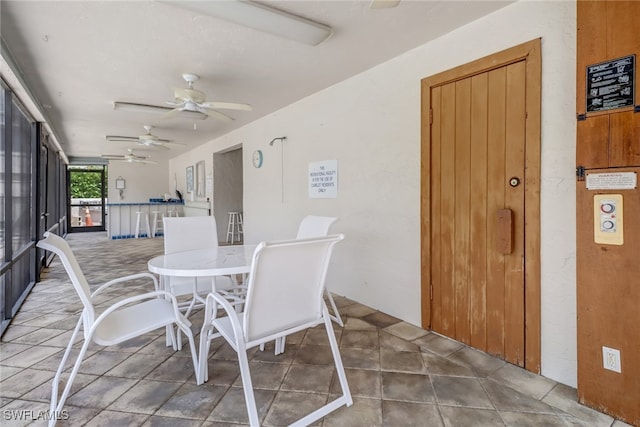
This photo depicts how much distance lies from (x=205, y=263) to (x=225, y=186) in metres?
6.01

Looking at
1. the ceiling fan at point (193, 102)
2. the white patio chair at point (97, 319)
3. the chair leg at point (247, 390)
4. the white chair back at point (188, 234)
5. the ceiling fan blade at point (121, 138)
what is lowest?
the chair leg at point (247, 390)

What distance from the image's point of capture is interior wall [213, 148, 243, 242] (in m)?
7.68

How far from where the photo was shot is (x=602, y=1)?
1.68 m

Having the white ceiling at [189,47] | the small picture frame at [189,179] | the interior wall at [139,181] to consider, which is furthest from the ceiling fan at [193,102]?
the interior wall at [139,181]

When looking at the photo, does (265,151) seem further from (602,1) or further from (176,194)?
(176,194)

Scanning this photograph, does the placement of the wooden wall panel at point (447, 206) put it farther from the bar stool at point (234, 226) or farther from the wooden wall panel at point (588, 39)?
the bar stool at point (234, 226)

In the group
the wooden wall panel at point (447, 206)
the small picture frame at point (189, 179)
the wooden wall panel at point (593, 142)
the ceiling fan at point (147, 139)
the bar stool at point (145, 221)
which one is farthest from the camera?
the bar stool at point (145, 221)

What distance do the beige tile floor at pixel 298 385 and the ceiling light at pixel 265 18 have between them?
237 centimetres

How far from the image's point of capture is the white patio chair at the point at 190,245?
2627mm

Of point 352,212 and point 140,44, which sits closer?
point 140,44

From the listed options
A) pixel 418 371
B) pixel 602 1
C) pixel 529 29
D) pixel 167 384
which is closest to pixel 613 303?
pixel 418 371

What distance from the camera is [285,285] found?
5.38 ft

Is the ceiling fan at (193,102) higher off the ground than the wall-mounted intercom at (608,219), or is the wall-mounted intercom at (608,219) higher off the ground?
the ceiling fan at (193,102)

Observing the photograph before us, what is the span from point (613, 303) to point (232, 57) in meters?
3.31
